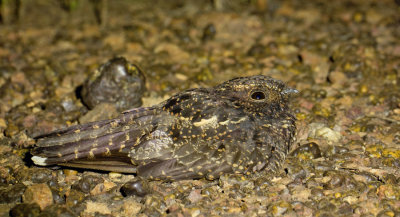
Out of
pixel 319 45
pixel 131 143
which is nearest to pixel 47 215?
pixel 131 143

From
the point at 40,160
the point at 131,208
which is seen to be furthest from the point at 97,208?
the point at 40,160

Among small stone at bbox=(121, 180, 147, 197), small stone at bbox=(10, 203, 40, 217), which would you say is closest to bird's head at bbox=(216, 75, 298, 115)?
small stone at bbox=(121, 180, 147, 197)

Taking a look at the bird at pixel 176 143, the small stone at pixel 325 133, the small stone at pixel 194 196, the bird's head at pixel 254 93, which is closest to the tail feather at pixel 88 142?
the bird at pixel 176 143

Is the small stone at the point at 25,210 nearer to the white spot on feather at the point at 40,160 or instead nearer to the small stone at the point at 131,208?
the white spot on feather at the point at 40,160

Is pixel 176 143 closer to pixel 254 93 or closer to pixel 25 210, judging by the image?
pixel 254 93

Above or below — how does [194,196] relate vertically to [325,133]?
below

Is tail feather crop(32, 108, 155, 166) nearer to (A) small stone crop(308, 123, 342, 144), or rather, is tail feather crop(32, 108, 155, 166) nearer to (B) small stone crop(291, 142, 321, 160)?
(B) small stone crop(291, 142, 321, 160)
